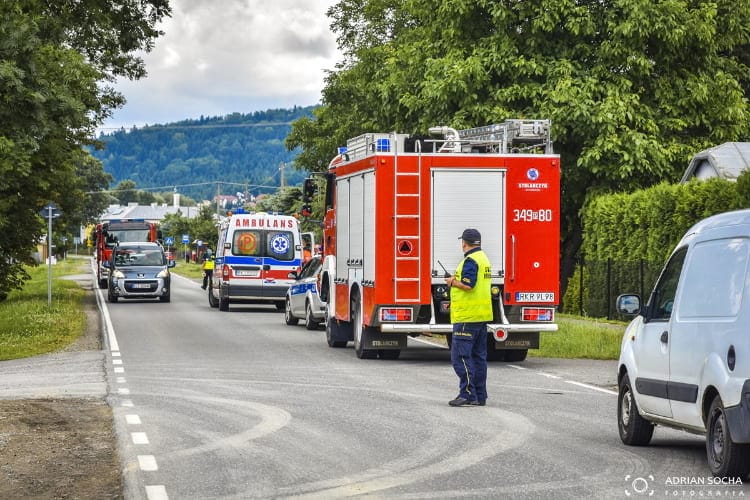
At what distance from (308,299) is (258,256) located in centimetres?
793

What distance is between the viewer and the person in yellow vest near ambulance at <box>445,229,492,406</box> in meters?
14.4

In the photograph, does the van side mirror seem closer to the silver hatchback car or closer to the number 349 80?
the number 349 80

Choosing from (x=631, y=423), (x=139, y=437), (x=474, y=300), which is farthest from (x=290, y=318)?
(x=631, y=423)

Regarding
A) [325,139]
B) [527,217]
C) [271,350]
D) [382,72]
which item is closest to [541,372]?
[527,217]

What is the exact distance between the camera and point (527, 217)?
805 inches

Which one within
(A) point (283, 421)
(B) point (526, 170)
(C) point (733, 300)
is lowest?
(A) point (283, 421)

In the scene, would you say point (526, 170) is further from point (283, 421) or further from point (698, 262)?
point (698, 262)

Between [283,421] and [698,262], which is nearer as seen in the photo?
[698,262]

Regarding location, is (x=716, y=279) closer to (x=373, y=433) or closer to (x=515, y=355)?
(x=373, y=433)

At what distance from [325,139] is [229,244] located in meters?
18.4

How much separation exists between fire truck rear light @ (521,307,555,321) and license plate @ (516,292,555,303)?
0.12m

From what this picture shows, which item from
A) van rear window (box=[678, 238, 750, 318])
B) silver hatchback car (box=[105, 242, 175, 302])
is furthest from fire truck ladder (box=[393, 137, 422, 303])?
silver hatchback car (box=[105, 242, 175, 302])

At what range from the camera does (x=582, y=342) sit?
2420cm

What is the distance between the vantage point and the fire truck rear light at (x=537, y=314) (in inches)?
805
